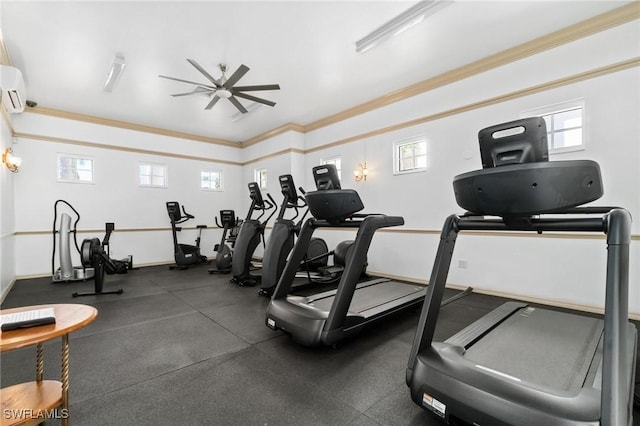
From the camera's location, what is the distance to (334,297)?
2871 millimetres

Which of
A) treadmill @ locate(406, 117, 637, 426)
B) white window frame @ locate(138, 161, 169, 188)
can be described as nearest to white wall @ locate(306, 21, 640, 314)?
treadmill @ locate(406, 117, 637, 426)

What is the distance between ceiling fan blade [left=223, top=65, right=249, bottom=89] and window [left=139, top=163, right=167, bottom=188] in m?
4.29

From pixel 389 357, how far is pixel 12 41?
5892 mm

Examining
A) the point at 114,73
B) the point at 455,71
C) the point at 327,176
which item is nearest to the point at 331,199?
the point at 327,176

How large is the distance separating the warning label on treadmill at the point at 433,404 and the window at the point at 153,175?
7640mm

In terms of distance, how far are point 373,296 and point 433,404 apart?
2023mm

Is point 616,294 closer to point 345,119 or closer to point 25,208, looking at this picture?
point 345,119

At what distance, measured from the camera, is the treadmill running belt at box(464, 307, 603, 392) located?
167 cm

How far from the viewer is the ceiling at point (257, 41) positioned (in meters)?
3.19

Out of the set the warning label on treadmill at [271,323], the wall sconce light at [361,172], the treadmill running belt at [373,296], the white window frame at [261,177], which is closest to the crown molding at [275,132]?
the white window frame at [261,177]

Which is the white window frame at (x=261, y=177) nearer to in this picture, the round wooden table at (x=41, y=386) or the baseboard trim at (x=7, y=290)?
the baseboard trim at (x=7, y=290)

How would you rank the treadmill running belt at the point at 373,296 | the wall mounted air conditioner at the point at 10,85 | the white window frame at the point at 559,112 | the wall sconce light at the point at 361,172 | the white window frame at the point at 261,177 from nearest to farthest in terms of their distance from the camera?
the treadmill running belt at the point at 373,296 < the white window frame at the point at 559,112 < the wall mounted air conditioner at the point at 10,85 < the wall sconce light at the point at 361,172 < the white window frame at the point at 261,177

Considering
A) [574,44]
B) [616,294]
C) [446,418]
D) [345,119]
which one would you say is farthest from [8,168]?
[574,44]

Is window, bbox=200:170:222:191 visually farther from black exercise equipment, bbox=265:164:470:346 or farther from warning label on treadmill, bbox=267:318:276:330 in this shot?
warning label on treadmill, bbox=267:318:276:330
